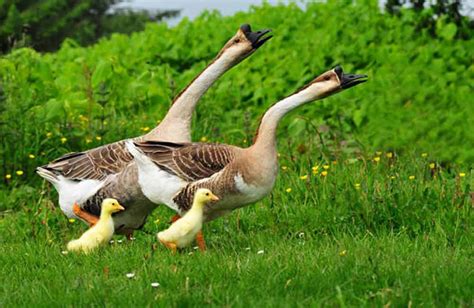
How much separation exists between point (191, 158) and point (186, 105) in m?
0.64

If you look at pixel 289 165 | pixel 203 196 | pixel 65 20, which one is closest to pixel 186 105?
pixel 203 196

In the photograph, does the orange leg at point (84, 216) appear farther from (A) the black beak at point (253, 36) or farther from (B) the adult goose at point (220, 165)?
(A) the black beak at point (253, 36)

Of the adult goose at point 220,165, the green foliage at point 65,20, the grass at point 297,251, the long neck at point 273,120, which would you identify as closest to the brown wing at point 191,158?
the adult goose at point 220,165

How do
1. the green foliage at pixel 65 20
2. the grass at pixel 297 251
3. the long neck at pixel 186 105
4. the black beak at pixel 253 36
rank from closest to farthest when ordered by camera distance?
the grass at pixel 297 251 < the black beak at pixel 253 36 < the long neck at pixel 186 105 < the green foliage at pixel 65 20

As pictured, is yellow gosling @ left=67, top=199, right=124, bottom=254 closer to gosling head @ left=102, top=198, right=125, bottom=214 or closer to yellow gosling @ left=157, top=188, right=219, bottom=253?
gosling head @ left=102, top=198, right=125, bottom=214

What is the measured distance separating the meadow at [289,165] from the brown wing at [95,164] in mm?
564

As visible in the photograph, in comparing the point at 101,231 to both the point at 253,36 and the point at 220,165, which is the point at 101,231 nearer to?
the point at 220,165

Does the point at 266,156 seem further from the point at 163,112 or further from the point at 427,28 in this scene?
the point at 427,28

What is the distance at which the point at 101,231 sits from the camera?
23.5 ft

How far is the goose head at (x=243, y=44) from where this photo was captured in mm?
7355

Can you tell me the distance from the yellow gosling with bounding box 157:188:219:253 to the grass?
15cm

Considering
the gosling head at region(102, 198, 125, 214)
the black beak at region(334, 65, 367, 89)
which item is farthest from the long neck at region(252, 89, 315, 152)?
the gosling head at region(102, 198, 125, 214)

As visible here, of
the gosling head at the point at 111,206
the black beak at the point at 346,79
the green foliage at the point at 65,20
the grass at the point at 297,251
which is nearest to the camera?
the grass at the point at 297,251

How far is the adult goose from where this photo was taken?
675 cm
